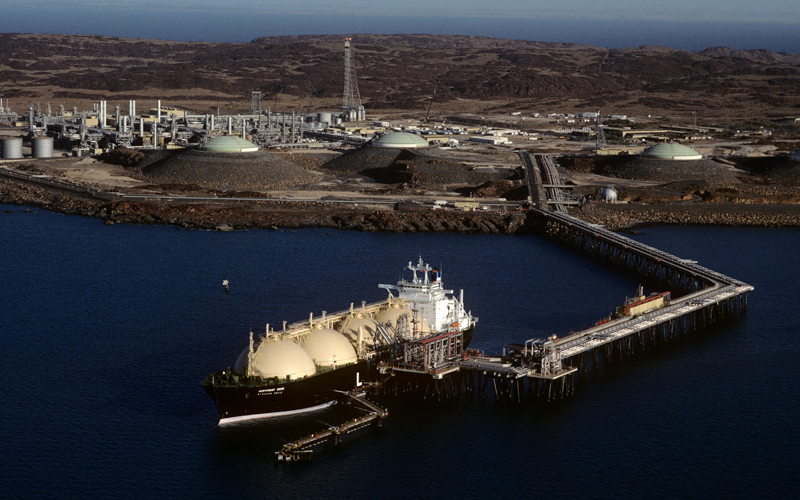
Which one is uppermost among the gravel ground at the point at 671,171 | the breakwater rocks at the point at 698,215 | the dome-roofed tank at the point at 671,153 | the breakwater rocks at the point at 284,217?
the dome-roofed tank at the point at 671,153

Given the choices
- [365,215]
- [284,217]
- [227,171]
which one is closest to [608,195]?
[365,215]

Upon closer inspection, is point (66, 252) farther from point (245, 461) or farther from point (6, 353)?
point (245, 461)

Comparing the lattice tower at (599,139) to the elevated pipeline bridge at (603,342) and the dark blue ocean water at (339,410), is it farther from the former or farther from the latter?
the dark blue ocean water at (339,410)

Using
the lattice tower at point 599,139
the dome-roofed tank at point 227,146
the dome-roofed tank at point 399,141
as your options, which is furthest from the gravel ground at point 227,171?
the lattice tower at point 599,139

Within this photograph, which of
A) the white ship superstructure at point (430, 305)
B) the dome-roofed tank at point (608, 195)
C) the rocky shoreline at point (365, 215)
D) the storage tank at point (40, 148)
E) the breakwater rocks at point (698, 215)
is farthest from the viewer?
the storage tank at point (40, 148)

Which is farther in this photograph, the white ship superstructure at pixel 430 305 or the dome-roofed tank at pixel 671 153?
the dome-roofed tank at pixel 671 153

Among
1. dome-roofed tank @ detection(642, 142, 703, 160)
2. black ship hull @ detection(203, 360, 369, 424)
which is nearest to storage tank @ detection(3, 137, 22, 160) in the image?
dome-roofed tank @ detection(642, 142, 703, 160)

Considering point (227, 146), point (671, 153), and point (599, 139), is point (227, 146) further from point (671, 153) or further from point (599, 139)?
point (599, 139)
